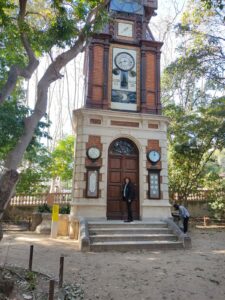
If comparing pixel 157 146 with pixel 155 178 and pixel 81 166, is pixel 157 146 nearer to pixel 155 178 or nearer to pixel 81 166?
pixel 155 178

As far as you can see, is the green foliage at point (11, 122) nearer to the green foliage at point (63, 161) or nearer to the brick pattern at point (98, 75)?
the brick pattern at point (98, 75)

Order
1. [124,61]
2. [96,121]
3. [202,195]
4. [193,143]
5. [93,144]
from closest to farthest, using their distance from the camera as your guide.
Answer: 1. [93,144]
2. [96,121]
3. [124,61]
4. [193,143]
5. [202,195]

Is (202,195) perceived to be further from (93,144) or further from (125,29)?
(125,29)

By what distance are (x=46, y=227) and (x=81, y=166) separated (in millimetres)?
3297

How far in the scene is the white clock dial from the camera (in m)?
14.0

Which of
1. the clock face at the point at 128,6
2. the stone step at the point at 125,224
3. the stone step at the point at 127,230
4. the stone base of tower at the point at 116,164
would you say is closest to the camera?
the stone step at the point at 127,230

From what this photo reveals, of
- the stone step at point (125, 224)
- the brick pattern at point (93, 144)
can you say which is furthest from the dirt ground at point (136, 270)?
the brick pattern at point (93, 144)

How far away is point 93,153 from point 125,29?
21.5ft

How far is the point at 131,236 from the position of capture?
988 cm

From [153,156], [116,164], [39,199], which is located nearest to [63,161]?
[39,199]

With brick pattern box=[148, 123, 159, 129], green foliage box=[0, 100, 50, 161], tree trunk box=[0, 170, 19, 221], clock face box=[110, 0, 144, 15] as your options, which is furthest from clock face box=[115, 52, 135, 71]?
tree trunk box=[0, 170, 19, 221]

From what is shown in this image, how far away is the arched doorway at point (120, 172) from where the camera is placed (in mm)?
12227

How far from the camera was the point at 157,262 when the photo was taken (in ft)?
25.0

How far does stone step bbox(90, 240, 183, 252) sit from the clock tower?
95.5 inches
